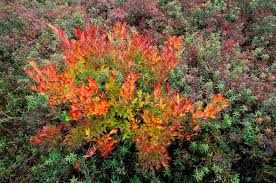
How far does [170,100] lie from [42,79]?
61.3 inches

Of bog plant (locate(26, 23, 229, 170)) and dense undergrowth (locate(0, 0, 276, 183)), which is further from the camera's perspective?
dense undergrowth (locate(0, 0, 276, 183))

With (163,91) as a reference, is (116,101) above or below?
above

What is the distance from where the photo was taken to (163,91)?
3818mm

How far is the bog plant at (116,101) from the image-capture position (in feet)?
10.4

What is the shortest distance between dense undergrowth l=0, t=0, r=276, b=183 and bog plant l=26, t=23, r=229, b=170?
4 centimetres

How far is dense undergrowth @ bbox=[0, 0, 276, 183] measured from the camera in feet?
12.0

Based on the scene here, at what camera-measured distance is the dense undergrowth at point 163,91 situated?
3.66 m

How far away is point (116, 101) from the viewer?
3.57 m

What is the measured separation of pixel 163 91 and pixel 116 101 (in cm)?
69

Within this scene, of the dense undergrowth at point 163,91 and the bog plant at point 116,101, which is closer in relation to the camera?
the bog plant at point 116,101

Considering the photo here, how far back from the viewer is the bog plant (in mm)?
3162

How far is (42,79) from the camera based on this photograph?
10.8 feet

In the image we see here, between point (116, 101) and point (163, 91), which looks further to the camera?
point (163, 91)

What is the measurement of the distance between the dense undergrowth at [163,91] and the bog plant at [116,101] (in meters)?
0.04
